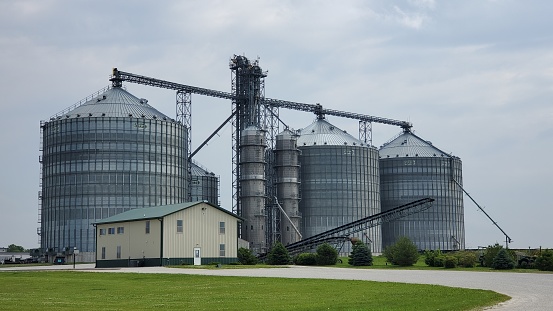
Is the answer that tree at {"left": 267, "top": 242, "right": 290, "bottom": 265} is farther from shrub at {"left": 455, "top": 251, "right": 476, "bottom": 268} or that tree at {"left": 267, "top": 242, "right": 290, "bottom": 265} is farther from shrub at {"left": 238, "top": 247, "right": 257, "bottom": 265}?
shrub at {"left": 455, "top": 251, "right": 476, "bottom": 268}

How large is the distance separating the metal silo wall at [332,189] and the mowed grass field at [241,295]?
309 ft

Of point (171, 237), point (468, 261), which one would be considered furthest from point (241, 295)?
point (171, 237)

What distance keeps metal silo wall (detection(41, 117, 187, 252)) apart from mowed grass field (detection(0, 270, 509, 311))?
235ft

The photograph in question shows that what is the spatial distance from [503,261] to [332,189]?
77273 millimetres

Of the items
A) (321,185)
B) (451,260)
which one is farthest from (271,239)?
(451,260)

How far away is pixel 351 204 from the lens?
150m

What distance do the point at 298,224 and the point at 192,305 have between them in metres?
108

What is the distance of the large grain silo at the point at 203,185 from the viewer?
5948 inches

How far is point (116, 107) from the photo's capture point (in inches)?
5084

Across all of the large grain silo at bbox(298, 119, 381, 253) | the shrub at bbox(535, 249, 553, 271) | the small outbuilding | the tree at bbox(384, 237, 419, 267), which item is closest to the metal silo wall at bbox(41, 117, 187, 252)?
the small outbuilding

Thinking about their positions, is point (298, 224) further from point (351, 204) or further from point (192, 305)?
point (192, 305)

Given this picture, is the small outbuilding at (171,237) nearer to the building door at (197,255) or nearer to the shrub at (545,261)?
the building door at (197,255)

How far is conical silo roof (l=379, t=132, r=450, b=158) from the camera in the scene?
16729cm

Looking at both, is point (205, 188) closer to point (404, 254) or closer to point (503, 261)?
point (404, 254)
